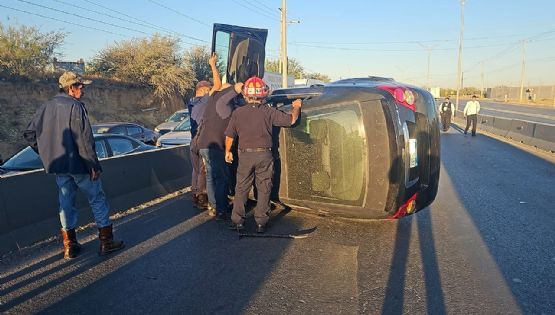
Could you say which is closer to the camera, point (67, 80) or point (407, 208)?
point (67, 80)

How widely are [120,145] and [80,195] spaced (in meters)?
2.65

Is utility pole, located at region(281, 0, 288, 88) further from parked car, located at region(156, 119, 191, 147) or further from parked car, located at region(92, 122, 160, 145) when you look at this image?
parked car, located at region(156, 119, 191, 147)

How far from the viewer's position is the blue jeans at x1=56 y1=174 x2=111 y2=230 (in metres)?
4.41

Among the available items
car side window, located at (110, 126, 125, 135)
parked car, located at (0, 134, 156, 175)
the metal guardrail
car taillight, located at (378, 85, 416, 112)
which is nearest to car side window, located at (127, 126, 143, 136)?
car side window, located at (110, 126, 125, 135)

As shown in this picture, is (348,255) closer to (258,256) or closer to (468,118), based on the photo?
(258,256)

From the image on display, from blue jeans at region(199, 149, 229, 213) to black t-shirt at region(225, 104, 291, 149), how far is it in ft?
2.25

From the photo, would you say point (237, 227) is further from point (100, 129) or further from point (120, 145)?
point (100, 129)

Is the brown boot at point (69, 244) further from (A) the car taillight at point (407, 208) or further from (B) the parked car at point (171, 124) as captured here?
(B) the parked car at point (171, 124)

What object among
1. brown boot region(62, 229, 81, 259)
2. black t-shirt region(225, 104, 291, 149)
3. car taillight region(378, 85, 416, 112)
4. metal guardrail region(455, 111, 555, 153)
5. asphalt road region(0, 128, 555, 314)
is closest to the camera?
asphalt road region(0, 128, 555, 314)

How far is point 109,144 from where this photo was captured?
7781 millimetres

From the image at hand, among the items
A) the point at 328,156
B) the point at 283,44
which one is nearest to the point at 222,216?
the point at 328,156

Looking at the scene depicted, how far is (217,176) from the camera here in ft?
18.2

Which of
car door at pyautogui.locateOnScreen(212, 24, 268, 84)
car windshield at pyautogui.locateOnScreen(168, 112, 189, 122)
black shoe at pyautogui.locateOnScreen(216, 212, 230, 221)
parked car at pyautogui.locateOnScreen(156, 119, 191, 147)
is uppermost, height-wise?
car door at pyautogui.locateOnScreen(212, 24, 268, 84)

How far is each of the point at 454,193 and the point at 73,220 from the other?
586cm
